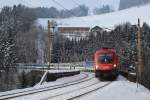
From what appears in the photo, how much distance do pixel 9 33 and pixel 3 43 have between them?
399 inches

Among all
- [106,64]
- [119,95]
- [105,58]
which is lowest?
[119,95]

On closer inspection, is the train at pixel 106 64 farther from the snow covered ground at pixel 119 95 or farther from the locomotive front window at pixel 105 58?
the snow covered ground at pixel 119 95

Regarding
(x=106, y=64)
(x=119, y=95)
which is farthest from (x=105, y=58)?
(x=119, y=95)

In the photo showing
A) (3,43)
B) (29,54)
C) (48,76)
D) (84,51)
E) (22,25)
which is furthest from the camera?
(22,25)

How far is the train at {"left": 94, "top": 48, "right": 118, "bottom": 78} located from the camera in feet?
126

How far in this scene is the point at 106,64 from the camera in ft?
128

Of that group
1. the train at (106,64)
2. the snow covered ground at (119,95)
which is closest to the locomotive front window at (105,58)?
the train at (106,64)

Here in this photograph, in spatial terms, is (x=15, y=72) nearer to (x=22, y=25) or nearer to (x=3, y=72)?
(x=3, y=72)

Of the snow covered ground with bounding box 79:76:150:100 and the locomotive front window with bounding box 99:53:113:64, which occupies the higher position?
the locomotive front window with bounding box 99:53:113:64

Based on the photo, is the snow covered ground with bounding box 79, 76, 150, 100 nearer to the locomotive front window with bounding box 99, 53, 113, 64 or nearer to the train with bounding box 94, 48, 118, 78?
the train with bounding box 94, 48, 118, 78

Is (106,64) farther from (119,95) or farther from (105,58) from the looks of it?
(119,95)

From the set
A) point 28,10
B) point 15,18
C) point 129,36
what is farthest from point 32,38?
point 129,36

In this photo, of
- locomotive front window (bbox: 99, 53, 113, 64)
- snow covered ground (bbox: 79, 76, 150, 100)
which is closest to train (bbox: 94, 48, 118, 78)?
locomotive front window (bbox: 99, 53, 113, 64)

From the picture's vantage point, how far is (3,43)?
9631 cm
